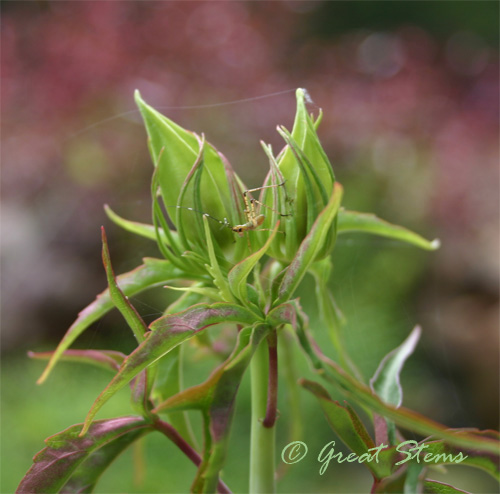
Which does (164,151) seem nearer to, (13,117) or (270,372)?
(270,372)

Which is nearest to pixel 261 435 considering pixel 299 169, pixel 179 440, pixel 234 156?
pixel 179 440

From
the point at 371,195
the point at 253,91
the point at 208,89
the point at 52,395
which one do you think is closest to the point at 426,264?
the point at 371,195

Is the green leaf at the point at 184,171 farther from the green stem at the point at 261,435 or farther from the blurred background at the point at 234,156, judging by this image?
the blurred background at the point at 234,156

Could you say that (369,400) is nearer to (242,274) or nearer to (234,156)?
(242,274)

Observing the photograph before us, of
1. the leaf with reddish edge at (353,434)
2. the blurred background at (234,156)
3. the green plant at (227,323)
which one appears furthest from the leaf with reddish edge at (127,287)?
the blurred background at (234,156)

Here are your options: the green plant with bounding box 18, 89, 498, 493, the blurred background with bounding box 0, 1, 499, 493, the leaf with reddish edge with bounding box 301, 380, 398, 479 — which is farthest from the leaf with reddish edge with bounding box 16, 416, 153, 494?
the blurred background with bounding box 0, 1, 499, 493

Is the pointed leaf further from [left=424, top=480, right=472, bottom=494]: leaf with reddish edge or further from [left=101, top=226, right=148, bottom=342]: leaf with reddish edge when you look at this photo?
[left=101, top=226, right=148, bottom=342]: leaf with reddish edge
